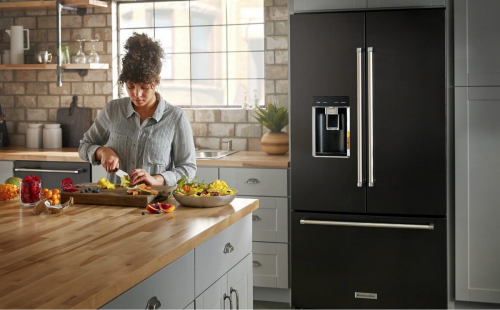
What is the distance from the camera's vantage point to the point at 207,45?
17.2ft

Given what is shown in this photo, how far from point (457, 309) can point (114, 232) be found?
269 centimetres

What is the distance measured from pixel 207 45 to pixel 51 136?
149 cm

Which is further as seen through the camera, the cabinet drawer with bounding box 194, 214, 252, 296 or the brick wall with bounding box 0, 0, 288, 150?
the brick wall with bounding box 0, 0, 288, 150

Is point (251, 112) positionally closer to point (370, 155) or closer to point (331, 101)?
point (331, 101)

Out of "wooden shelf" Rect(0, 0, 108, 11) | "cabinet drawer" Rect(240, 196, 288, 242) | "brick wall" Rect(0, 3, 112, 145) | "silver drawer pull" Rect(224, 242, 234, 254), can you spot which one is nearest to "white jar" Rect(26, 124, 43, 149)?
"brick wall" Rect(0, 3, 112, 145)

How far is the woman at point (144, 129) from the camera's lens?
295cm

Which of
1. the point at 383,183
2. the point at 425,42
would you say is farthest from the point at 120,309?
the point at 425,42

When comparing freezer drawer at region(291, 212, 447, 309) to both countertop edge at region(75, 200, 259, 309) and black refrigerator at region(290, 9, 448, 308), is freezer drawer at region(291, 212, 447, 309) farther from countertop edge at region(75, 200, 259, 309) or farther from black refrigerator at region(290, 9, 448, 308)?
countertop edge at region(75, 200, 259, 309)

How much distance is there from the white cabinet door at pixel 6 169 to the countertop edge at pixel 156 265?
277 cm

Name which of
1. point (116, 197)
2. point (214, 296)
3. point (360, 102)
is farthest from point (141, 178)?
point (360, 102)

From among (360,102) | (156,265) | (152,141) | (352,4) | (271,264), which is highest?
(352,4)

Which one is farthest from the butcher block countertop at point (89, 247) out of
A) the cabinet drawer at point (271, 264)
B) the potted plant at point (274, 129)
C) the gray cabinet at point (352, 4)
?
the potted plant at point (274, 129)

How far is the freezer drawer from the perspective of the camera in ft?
13.0

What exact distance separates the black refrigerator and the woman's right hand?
145 centimetres
